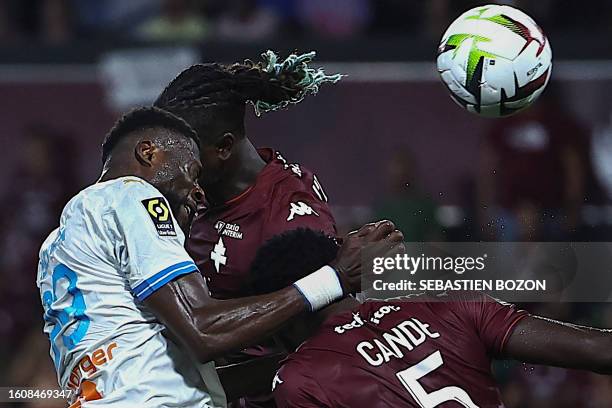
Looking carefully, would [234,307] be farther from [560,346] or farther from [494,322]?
[560,346]

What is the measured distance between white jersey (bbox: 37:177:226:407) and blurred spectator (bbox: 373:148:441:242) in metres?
3.08

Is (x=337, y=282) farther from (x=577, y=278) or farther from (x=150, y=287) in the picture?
(x=577, y=278)

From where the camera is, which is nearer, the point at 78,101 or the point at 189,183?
the point at 189,183

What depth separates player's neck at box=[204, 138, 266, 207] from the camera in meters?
5.09

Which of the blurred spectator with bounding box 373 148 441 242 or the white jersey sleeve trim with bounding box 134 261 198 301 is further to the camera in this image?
the blurred spectator with bounding box 373 148 441 242

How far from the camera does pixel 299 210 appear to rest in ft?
16.3

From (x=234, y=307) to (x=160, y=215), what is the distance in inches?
14.7

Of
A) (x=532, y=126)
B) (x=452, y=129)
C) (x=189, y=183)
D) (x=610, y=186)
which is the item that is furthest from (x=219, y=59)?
(x=189, y=183)

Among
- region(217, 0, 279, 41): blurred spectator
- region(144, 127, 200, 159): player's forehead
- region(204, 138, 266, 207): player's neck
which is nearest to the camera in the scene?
region(144, 127, 200, 159): player's forehead

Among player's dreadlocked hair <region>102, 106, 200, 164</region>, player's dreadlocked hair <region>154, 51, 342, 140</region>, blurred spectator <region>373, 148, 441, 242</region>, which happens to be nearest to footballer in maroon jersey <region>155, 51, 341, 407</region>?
player's dreadlocked hair <region>154, 51, 342, 140</region>

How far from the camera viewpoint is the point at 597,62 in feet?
29.8

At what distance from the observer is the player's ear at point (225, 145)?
5016mm

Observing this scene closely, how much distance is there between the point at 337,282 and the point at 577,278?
2.95 meters

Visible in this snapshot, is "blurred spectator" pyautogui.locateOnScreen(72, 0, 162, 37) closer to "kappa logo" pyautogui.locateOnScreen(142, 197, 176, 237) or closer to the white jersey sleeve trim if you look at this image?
"kappa logo" pyautogui.locateOnScreen(142, 197, 176, 237)
